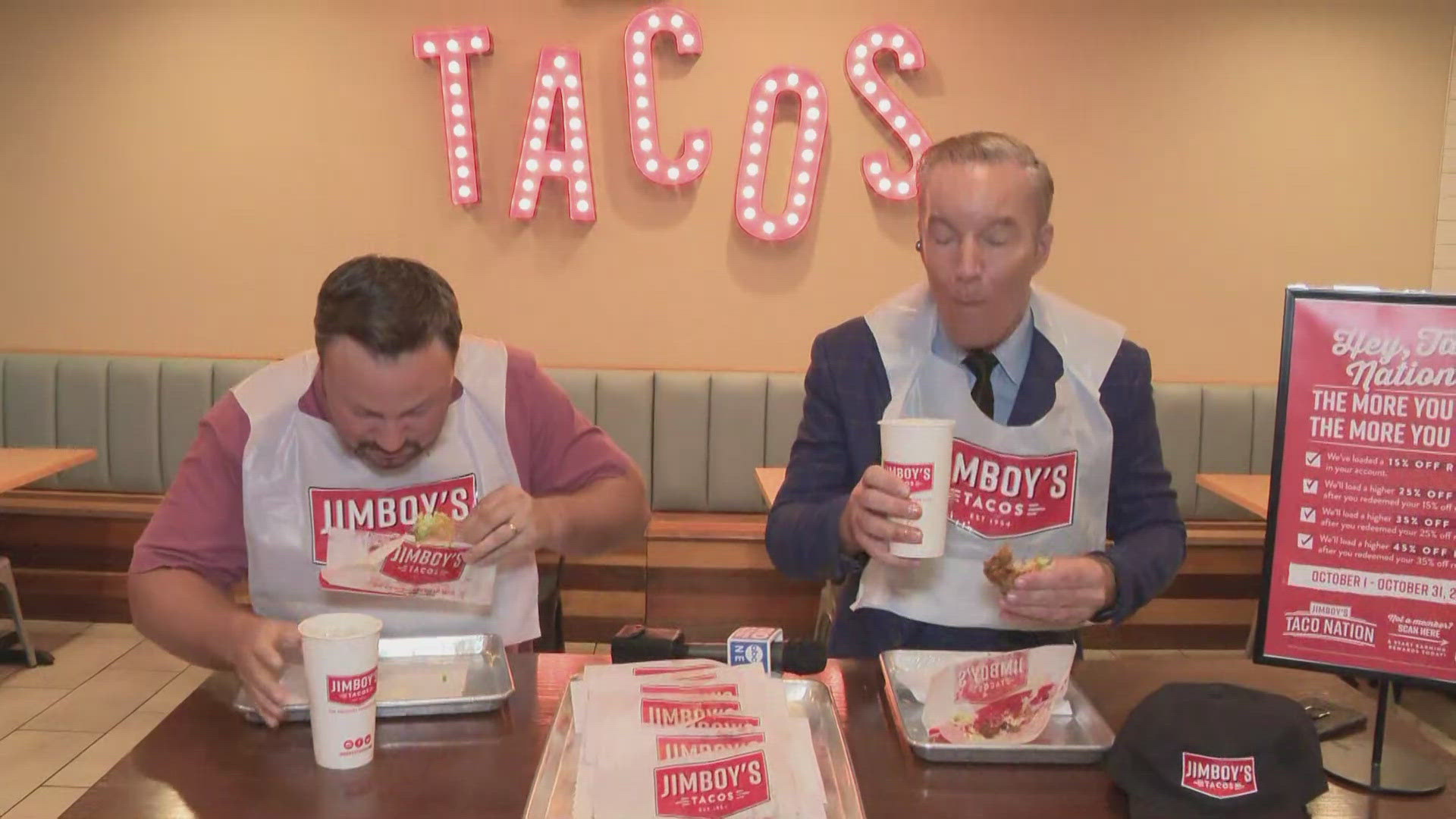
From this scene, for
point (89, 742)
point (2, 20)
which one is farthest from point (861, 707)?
point (2, 20)

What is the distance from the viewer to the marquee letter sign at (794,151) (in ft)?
16.0

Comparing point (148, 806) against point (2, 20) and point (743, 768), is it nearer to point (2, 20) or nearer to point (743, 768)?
point (743, 768)

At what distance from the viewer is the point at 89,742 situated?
3760 mm

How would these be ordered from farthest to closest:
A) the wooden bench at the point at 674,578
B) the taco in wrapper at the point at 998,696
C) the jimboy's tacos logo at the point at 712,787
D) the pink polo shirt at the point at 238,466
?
the wooden bench at the point at 674,578 → the pink polo shirt at the point at 238,466 → the taco in wrapper at the point at 998,696 → the jimboy's tacos logo at the point at 712,787

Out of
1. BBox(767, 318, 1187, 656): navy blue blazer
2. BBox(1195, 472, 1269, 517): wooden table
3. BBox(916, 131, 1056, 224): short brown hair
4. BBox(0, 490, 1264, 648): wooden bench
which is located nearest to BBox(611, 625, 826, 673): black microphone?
BBox(767, 318, 1187, 656): navy blue blazer

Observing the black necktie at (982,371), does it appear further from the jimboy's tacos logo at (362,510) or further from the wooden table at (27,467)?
the wooden table at (27,467)

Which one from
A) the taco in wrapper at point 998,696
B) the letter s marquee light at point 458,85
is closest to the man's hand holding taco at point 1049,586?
the taco in wrapper at point 998,696

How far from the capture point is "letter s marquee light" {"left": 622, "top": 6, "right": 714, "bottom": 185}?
485 centimetres

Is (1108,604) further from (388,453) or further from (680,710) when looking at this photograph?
(388,453)

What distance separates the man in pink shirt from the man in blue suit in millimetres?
460

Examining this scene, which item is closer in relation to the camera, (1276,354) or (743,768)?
(743,768)

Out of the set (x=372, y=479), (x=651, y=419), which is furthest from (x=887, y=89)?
(x=372, y=479)

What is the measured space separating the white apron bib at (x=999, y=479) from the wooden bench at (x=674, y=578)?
2.79 meters

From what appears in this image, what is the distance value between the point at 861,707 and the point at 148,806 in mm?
905
